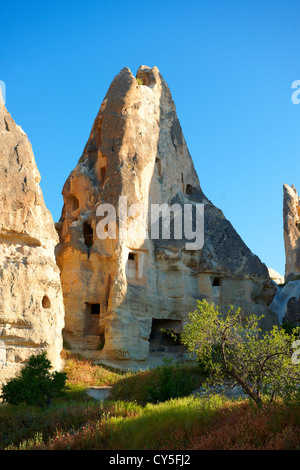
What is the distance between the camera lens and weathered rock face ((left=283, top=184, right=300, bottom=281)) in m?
48.4

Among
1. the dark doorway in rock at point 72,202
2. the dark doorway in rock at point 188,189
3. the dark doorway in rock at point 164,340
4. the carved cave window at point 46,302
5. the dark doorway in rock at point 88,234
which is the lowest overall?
the dark doorway in rock at point 164,340

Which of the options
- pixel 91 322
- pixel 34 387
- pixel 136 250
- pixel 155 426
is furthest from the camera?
pixel 136 250

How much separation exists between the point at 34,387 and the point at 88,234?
42.8ft

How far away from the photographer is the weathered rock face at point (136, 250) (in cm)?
2270

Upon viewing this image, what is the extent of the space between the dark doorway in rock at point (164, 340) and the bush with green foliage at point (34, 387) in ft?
32.7

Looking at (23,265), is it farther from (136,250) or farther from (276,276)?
(276,276)

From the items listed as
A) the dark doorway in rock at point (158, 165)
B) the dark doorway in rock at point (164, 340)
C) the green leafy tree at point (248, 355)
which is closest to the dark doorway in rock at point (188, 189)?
the dark doorway in rock at point (158, 165)

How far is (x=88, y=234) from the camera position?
84.8ft

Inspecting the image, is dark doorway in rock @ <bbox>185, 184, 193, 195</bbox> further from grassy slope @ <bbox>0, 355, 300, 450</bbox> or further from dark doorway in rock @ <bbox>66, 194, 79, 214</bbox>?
grassy slope @ <bbox>0, 355, 300, 450</bbox>

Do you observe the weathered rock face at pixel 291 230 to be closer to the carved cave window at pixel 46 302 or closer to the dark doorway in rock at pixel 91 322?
the dark doorway in rock at pixel 91 322

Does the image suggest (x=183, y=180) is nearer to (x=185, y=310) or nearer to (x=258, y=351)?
(x=185, y=310)

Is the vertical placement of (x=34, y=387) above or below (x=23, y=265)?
below

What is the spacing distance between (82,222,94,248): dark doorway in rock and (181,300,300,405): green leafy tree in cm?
1352

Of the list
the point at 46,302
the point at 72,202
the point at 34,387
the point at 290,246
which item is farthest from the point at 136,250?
the point at 290,246
